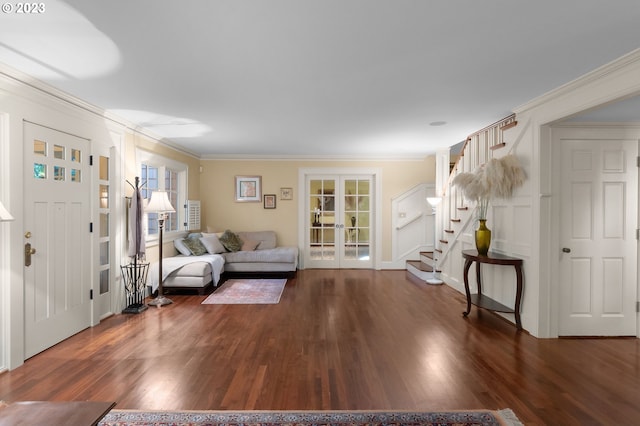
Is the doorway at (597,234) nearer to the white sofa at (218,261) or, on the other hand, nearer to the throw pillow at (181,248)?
the white sofa at (218,261)

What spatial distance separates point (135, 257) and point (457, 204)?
4.72 meters

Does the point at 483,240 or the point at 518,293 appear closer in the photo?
the point at 518,293

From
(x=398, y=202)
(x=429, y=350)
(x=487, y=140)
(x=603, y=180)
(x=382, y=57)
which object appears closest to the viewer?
(x=382, y=57)

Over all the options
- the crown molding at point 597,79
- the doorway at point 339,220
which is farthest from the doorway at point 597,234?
the doorway at point 339,220

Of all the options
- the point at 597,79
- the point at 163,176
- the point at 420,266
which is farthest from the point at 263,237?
the point at 597,79

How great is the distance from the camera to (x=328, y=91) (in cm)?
301

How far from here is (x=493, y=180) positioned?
11.5 feet

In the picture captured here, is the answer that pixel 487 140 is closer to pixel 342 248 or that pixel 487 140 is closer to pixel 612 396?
pixel 612 396

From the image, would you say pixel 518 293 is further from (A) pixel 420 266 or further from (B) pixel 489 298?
(A) pixel 420 266

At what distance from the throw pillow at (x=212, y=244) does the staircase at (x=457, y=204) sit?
3.67 metres

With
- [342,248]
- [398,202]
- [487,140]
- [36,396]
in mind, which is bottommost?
[36,396]

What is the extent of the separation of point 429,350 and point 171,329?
104 inches

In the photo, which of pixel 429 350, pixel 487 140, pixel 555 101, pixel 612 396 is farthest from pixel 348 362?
pixel 487 140

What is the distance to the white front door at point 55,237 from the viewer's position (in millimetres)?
2766
